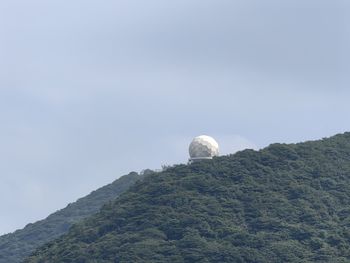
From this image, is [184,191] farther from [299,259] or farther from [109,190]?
[109,190]

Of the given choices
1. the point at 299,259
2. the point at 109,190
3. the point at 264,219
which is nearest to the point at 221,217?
the point at 264,219

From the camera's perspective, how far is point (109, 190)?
652 ft

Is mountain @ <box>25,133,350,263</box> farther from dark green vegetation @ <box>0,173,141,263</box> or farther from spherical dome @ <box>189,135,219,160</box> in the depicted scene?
dark green vegetation @ <box>0,173,141,263</box>

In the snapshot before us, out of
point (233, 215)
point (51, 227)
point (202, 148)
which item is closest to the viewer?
point (233, 215)

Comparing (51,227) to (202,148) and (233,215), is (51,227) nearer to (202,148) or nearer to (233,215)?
(202,148)

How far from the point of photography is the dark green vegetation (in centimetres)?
18400

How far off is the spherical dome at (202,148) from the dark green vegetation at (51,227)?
4375cm

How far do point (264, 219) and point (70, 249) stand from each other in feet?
57.9

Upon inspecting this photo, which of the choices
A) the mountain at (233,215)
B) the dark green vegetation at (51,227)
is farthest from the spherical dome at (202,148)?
the dark green vegetation at (51,227)

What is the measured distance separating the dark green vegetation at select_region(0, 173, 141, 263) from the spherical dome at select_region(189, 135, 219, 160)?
4375 centimetres

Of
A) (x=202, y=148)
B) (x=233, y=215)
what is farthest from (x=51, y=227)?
(x=233, y=215)

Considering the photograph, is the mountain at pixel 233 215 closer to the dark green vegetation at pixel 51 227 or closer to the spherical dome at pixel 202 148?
the spherical dome at pixel 202 148

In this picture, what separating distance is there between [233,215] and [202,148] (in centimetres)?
1712

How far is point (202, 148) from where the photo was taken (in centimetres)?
14312
